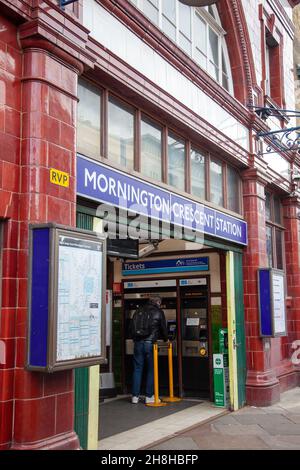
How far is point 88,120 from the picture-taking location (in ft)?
20.1

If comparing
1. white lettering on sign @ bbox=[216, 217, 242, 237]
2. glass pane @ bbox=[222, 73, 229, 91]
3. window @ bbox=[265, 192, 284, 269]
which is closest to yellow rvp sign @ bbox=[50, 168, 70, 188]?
white lettering on sign @ bbox=[216, 217, 242, 237]

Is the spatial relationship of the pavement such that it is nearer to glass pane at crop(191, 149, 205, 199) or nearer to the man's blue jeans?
the man's blue jeans

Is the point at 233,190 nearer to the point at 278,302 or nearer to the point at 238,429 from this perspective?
the point at 278,302

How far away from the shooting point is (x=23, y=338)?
4602 millimetres

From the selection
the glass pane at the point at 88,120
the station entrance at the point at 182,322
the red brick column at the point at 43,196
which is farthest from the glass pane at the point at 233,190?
the red brick column at the point at 43,196

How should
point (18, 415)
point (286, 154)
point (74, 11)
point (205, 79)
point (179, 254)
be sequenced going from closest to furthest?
point (18, 415), point (74, 11), point (205, 79), point (179, 254), point (286, 154)

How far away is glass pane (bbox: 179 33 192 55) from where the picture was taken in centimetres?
856

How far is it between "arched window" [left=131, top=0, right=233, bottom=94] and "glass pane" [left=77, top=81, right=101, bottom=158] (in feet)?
6.44

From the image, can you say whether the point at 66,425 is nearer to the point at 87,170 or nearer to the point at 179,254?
the point at 87,170

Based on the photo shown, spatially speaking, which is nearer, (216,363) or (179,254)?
(216,363)

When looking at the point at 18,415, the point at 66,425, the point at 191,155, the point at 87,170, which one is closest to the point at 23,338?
the point at 18,415

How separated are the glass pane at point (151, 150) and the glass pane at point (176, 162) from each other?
281mm

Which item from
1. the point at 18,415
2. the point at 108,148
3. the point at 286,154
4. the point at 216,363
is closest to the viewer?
the point at 18,415

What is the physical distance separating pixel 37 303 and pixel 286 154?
9.14 metres
